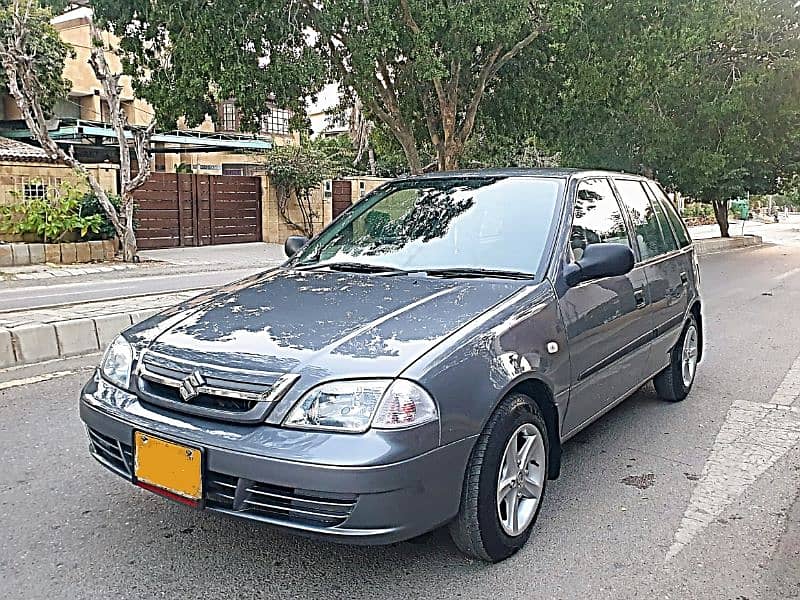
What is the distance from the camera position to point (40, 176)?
55.1 ft

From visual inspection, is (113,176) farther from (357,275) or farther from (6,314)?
(357,275)

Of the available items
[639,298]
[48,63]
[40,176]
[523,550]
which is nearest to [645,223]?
[639,298]

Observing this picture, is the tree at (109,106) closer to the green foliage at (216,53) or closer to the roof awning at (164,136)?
the green foliage at (216,53)

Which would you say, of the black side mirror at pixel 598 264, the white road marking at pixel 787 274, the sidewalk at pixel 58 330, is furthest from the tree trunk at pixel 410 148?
the black side mirror at pixel 598 264

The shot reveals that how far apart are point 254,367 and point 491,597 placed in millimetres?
1210

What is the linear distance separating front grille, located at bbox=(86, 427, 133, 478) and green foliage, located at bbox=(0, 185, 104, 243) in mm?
14033

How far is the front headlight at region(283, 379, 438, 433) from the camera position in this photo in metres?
2.57

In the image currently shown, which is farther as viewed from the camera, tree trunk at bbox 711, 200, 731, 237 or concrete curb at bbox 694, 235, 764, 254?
tree trunk at bbox 711, 200, 731, 237

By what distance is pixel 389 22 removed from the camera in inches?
489

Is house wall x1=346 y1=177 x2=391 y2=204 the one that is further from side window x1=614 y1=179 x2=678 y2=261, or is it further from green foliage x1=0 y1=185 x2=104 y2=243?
side window x1=614 y1=179 x2=678 y2=261

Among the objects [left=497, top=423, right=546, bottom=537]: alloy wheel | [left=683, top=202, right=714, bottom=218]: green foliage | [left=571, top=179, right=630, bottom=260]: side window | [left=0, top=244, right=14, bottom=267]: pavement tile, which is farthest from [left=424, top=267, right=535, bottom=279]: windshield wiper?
[left=683, top=202, right=714, bottom=218]: green foliage

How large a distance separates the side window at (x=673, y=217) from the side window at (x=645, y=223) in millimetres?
159

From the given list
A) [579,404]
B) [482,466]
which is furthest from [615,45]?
[482,466]

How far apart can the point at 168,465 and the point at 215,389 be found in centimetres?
33
